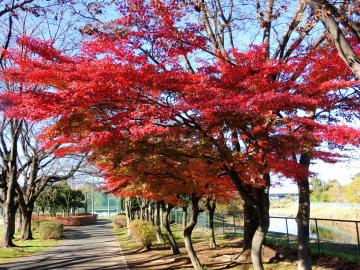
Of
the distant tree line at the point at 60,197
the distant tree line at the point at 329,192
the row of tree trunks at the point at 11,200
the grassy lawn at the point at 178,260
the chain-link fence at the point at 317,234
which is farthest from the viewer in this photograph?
the distant tree line at the point at 329,192

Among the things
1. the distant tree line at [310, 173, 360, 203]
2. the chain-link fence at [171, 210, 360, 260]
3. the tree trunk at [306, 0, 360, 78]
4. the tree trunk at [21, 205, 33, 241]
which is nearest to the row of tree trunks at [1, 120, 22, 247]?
the tree trunk at [21, 205, 33, 241]

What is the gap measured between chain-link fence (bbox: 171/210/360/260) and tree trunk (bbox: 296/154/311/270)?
2.55 m

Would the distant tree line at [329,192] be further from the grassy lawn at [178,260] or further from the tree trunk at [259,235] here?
the tree trunk at [259,235]

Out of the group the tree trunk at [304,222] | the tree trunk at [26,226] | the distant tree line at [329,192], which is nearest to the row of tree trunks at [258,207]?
the tree trunk at [304,222]

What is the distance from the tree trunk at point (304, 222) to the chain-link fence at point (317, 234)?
255 cm

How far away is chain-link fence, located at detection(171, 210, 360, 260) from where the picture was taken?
1424 cm

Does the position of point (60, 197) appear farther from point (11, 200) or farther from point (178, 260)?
point (178, 260)

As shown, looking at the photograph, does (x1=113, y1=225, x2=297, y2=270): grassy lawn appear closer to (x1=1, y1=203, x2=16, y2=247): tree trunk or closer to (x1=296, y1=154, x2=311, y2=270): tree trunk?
(x1=296, y1=154, x2=311, y2=270): tree trunk

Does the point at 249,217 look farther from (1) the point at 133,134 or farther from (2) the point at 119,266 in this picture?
(1) the point at 133,134

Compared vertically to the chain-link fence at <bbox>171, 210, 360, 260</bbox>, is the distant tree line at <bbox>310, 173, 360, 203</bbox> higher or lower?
higher

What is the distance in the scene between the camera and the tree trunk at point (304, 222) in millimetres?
10023

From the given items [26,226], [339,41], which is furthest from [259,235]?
[26,226]

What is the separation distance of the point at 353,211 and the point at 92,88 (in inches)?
1616

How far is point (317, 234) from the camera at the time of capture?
45.3 feet
